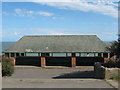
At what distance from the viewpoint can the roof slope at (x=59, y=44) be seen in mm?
33688

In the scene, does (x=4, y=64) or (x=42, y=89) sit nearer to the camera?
(x=42, y=89)

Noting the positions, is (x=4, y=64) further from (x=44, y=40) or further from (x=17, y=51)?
(x=44, y=40)

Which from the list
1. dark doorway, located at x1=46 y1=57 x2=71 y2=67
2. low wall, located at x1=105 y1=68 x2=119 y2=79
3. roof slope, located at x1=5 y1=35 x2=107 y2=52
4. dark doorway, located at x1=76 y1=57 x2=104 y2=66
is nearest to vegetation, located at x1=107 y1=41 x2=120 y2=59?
low wall, located at x1=105 y1=68 x2=119 y2=79

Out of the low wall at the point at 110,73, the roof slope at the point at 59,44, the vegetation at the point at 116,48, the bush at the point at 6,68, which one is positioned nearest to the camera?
the low wall at the point at 110,73

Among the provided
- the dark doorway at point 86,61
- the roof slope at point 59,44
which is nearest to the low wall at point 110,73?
the roof slope at point 59,44

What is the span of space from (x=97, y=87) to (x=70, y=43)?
23847 mm

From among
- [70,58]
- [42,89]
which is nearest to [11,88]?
[42,89]

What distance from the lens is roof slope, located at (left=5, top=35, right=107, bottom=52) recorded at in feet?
111

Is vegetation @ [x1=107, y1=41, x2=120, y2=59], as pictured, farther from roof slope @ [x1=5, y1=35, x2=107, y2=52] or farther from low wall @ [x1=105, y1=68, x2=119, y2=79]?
roof slope @ [x1=5, y1=35, x2=107, y2=52]

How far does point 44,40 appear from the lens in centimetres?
3659

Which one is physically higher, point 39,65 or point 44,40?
point 44,40

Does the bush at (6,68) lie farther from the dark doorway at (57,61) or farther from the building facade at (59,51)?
the dark doorway at (57,61)

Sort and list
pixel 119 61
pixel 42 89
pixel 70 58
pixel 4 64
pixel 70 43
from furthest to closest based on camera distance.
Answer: pixel 70 43 < pixel 70 58 < pixel 4 64 < pixel 119 61 < pixel 42 89

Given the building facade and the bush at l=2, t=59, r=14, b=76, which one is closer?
the bush at l=2, t=59, r=14, b=76
